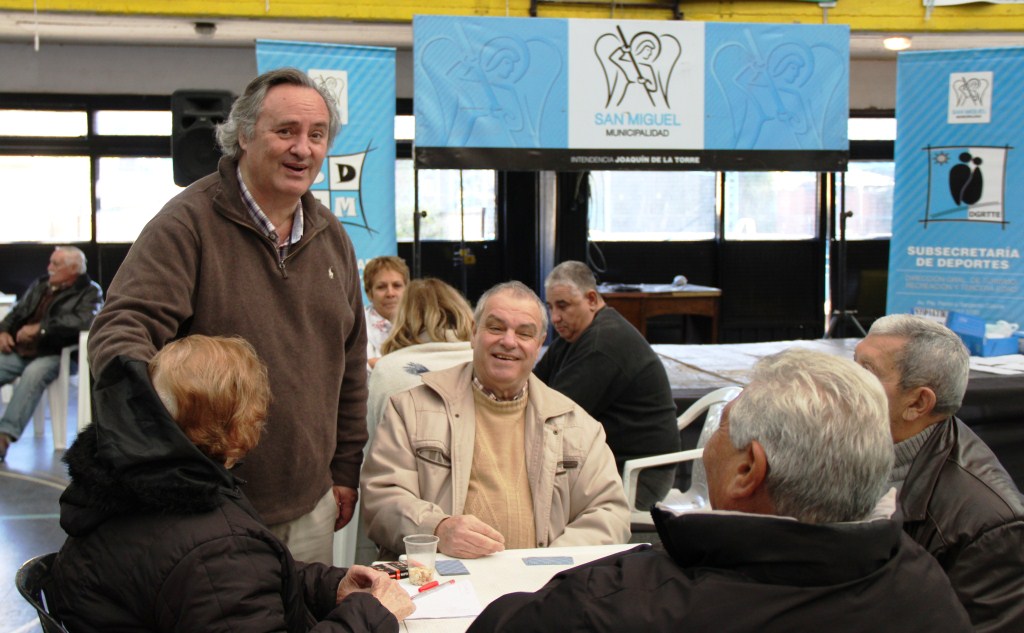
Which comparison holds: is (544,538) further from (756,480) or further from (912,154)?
(912,154)

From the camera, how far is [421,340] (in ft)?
12.0

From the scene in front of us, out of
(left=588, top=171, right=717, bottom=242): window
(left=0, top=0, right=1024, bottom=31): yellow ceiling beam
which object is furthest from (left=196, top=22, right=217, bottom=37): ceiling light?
(left=588, top=171, right=717, bottom=242): window

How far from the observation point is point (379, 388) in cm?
347

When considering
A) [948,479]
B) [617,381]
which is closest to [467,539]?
[948,479]

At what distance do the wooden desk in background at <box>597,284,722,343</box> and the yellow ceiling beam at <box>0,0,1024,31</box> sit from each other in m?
2.63

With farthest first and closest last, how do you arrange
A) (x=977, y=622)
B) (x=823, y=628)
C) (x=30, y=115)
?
1. (x=30, y=115)
2. (x=977, y=622)
3. (x=823, y=628)

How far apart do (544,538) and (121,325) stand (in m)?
1.18

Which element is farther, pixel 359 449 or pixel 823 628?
pixel 359 449

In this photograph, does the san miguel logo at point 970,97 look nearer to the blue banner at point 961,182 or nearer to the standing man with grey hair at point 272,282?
the blue banner at point 961,182

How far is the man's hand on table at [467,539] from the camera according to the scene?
2.20 meters

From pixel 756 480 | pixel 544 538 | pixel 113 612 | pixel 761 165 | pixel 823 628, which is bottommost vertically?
pixel 544 538

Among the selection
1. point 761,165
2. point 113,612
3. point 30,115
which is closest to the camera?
point 113,612

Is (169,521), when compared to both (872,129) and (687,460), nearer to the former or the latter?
(687,460)

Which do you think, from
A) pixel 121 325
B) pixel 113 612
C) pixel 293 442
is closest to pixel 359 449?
pixel 293 442
